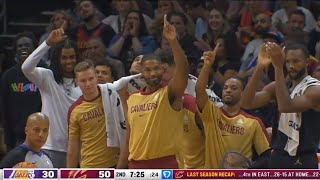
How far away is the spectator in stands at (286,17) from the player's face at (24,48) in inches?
155

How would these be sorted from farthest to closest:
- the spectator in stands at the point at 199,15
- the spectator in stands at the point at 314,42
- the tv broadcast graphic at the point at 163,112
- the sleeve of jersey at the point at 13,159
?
1. the spectator in stands at the point at 199,15
2. the spectator in stands at the point at 314,42
3. the sleeve of jersey at the point at 13,159
4. the tv broadcast graphic at the point at 163,112

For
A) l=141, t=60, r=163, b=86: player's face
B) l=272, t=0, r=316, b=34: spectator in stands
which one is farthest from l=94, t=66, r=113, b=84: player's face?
l=272, t=0, r=316, b=34: spectator in stands

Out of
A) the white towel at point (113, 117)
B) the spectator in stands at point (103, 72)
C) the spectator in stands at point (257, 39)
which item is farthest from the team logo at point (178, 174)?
the spectator in stands at point (257, 39)

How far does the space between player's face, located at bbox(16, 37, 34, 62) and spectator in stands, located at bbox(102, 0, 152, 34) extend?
252 centimetres

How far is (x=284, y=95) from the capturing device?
27.4 ft

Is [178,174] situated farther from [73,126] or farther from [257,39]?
[257,39]

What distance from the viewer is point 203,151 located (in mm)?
9711

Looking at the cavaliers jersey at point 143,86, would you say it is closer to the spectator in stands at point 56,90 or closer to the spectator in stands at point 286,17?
the spectator in stands at point 56,90

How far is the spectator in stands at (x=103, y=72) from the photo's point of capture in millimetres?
10258

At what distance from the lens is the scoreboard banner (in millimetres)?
7781

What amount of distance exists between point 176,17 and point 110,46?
1.00 m

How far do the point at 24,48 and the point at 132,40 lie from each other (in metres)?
2.22

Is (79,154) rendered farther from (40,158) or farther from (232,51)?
(232,51)

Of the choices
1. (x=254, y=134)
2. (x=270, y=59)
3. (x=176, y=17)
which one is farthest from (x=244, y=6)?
(x=270, y=59)
